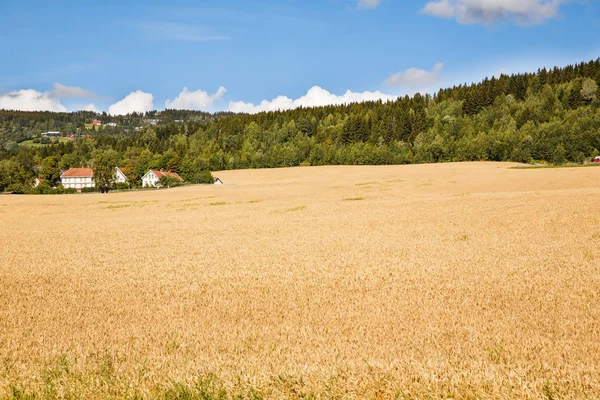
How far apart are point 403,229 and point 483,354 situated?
1612 centimetres

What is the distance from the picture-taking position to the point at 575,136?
4365 inches

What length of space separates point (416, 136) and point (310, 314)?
14761cm

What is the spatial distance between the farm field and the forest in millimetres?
90917

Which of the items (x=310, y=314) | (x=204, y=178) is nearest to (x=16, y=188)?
(x=204, y=178)

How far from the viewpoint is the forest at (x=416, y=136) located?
119312 mm

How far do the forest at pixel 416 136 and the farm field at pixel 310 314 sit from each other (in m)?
90.9

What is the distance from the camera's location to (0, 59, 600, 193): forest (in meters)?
119

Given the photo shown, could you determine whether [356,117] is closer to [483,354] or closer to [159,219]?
[159,219]

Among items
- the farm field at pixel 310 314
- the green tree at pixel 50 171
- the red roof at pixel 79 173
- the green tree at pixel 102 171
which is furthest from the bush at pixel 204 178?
the farm field at pixel 310 314

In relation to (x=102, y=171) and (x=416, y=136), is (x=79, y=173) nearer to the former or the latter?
(x=102, y=171)

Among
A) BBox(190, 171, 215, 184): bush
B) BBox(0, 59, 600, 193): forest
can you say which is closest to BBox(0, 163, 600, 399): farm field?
BBox(190, 171, 215, 184): bush

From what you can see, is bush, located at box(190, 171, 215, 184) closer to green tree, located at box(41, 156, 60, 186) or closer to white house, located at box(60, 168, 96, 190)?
green tree, located at box(41, 156, 60, 186)

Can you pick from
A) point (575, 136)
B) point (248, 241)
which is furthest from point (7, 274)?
point (575, 136)

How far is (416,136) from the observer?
494ft
